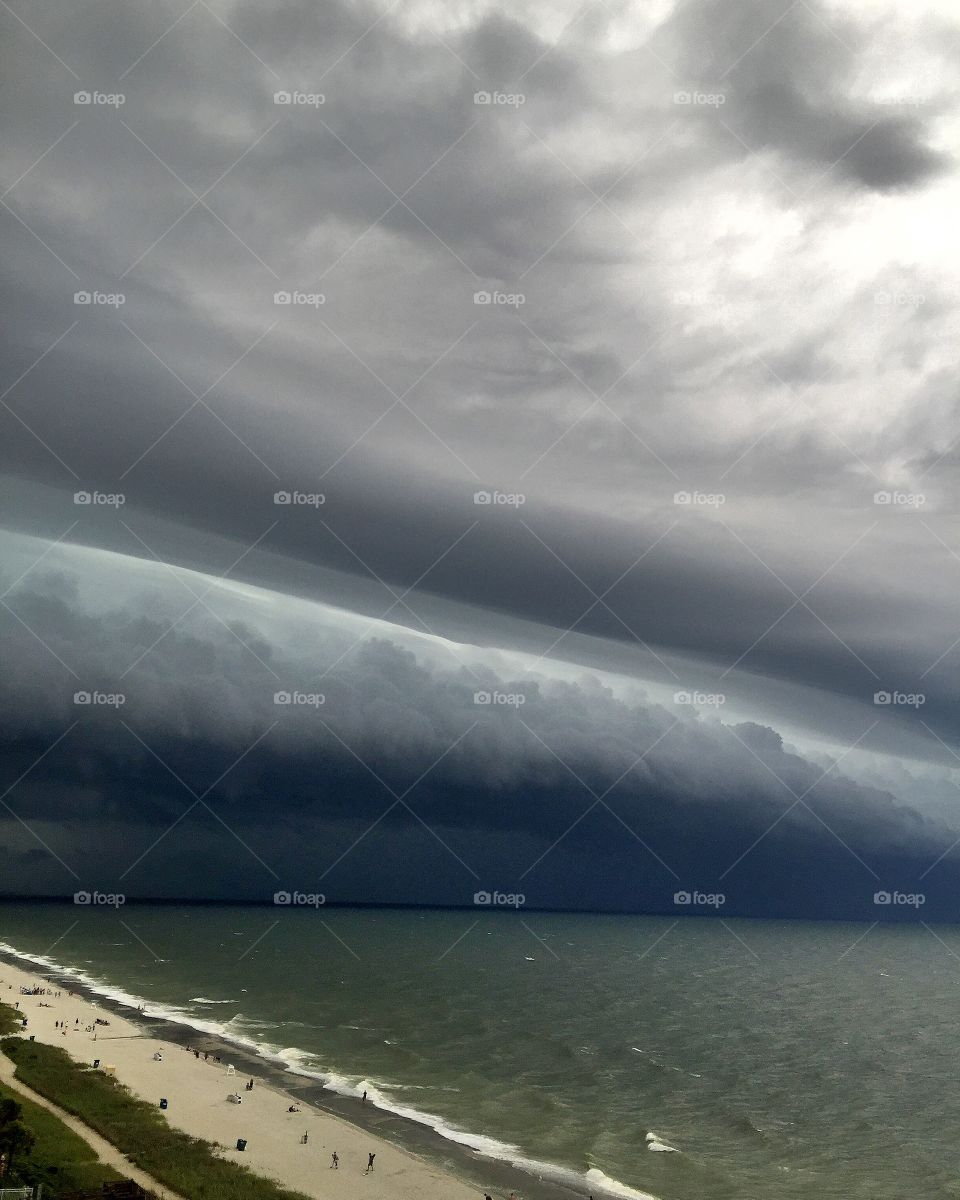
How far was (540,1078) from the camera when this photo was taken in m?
75.0

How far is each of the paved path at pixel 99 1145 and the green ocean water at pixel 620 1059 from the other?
18358mm

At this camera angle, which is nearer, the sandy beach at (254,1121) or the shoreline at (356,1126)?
the sandy beach at (254,1121)

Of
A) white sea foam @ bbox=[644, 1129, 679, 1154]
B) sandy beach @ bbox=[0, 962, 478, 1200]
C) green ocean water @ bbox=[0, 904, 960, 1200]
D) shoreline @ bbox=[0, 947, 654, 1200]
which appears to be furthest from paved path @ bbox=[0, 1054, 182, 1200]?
white sea foam @ bbox=[644, 1129, 679, 1154]

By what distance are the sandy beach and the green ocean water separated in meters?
6.08

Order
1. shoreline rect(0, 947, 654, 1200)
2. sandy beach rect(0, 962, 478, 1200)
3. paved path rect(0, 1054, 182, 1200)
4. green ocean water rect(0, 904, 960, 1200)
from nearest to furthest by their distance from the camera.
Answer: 1. paved path rect(0, 1054, 182, 1200)
2. sandy beach rect(0, 962, 478, 1200)
3. shoreline rect(0, 947, 654, 1200)
4. green ocean water rect(0, 904, 960, 1200)

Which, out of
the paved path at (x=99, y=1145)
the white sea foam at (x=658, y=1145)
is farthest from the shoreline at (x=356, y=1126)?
the white sea foam at (x=658, y=1145)

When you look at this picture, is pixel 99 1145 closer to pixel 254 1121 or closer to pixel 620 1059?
pixel 254 1121

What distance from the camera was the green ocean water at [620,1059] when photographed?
186 feet

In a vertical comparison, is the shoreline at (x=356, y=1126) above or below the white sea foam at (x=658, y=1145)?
below

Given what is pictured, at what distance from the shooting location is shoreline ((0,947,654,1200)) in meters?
47.6

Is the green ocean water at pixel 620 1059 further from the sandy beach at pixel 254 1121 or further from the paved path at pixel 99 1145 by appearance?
the paved path at pixel 99 1145

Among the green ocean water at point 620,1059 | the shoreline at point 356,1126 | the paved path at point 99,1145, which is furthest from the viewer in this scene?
the green ocean water at point 620,1059

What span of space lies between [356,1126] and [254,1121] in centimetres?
603

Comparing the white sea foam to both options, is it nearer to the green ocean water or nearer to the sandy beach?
the green ocean water
